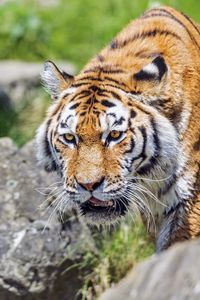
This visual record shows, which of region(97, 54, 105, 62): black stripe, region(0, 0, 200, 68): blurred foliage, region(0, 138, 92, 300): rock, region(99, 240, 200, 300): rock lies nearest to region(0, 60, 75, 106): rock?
region(0, 0, 200, 68): blurred foliage

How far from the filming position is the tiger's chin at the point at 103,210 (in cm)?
678

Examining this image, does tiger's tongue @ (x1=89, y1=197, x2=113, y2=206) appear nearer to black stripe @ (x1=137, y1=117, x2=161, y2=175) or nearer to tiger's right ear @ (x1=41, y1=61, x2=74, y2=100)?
black stripe @ (x1=137, y1=117, x2=161, y2=175)

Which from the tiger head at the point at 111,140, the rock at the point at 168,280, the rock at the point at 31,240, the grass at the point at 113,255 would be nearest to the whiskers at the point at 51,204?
the rock at the point at 31,240

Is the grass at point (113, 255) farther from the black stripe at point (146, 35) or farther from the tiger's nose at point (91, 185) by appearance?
the tiger's nose at point (91, 185)

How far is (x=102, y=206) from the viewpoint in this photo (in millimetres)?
6809

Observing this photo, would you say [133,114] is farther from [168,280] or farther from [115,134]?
[168,280]

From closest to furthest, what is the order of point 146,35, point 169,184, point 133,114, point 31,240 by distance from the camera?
1. point 133,114
2. point 169,184
3. point 146,35
4. point 31,240

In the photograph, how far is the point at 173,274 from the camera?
4148mm

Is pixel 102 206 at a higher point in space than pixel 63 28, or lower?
lower

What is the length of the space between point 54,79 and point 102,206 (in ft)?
2.87

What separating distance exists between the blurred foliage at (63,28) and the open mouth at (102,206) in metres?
6.96

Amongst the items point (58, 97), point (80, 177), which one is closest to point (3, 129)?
point (58, 97)

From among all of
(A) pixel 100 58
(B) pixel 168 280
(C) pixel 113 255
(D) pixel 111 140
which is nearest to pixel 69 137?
(D) pixel 111 140

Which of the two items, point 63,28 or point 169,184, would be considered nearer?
point 169,184
